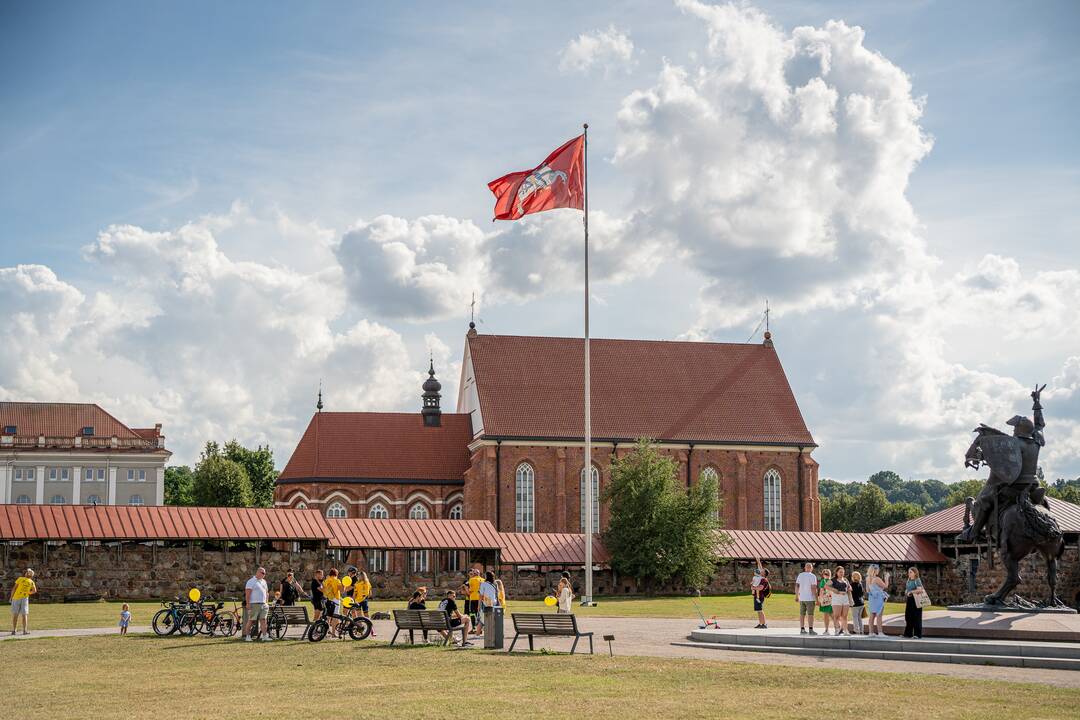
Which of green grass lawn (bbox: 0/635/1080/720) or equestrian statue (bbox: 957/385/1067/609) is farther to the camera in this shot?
equestrian statue (bbox: 957/385/1067/609)

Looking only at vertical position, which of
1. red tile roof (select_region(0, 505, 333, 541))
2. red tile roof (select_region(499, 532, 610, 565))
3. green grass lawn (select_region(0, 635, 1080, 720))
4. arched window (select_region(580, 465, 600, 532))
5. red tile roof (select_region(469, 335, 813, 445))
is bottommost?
green grass lawn (select_region(0, 635, 1080, 720))

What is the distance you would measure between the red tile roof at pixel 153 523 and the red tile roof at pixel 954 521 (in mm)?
28285

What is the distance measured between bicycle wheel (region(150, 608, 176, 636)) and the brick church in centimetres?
3682

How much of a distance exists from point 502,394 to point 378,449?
768cm

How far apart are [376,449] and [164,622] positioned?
40191 millimetres

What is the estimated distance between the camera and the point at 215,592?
158 ft

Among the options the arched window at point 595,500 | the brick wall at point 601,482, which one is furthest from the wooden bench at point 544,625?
the arched window at point 595,500

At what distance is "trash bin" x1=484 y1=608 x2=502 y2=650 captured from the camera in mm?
24922

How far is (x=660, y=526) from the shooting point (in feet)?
179

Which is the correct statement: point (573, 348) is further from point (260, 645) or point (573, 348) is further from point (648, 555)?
point (260, 645)

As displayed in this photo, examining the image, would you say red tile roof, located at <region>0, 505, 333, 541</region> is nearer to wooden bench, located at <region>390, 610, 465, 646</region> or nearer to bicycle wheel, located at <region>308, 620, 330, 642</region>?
bicycle wheel, located at <region>308, 620, 330, 642</region>

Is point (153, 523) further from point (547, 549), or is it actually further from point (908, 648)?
point (908, 648)

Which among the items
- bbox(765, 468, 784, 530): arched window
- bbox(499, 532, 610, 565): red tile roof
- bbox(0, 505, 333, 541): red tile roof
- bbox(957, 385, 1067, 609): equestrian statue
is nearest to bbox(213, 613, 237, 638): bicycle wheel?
bbox(957, 385, 1067, 609): equestrian statue

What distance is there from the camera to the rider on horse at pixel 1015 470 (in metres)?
27.2
